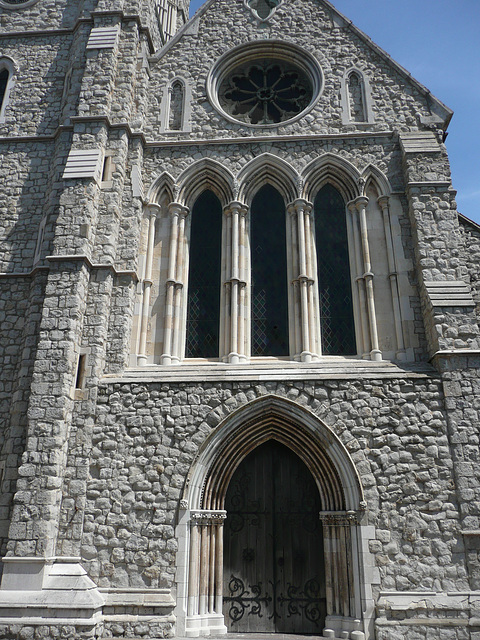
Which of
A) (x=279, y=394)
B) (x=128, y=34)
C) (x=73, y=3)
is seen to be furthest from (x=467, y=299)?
(x=73, y=3)

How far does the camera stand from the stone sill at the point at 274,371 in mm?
8812

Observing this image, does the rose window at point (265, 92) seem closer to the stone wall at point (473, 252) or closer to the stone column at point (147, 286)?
the stone column at point (147, 286)

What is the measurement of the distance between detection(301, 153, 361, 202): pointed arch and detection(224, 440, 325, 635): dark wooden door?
17.5ft

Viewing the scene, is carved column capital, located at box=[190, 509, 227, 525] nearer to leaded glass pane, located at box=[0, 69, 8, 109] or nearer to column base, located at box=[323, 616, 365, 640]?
column base, located at box=[323, 616, 365, 640]

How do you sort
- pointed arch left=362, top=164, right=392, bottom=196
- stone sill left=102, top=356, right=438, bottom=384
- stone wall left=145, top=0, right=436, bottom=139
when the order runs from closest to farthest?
stone sill left=102, top=356, right=438, bottom=384 < pointed arch left=362, top=164, right=392, bottom=196 < stone wall left=145, top=0, right=436, bottom=139

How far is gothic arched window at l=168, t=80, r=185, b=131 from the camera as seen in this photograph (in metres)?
11.7

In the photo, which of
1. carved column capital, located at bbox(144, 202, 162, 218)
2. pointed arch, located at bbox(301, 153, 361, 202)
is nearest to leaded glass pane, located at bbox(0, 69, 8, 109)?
carved column capital, located at bbox(144, 202, 162, 218)

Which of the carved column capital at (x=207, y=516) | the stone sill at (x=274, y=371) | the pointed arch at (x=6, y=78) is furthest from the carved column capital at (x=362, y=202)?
the pointed arch at (x=6, y=78)

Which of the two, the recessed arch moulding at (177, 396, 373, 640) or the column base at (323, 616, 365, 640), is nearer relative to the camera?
the column base at (323, 616, 365, 640)

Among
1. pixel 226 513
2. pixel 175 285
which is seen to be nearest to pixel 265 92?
pixel 175 285

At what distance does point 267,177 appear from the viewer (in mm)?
11094

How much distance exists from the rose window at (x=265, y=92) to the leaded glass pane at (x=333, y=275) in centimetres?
261

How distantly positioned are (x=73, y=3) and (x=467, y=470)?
1448 cm

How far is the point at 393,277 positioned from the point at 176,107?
6402 mm
